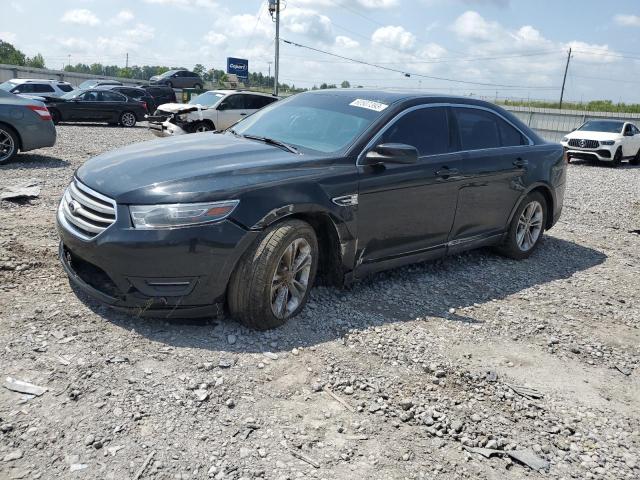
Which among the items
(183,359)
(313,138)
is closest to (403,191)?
(313,138)

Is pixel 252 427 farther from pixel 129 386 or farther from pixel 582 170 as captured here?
pixel 582 170

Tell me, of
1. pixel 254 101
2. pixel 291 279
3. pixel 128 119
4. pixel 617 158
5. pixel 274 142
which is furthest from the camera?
pixel 128 119

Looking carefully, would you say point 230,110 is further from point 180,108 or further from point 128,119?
point 128,119

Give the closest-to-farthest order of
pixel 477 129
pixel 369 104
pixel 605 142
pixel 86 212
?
pixel 86 212, pixel 369 104, pixel 477 129, pixel 605 142

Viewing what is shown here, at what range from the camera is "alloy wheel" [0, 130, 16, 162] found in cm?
1011

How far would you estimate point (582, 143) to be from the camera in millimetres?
19250

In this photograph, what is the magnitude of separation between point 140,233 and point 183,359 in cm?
80

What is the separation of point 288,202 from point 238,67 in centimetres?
3775

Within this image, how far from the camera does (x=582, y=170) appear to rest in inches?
712

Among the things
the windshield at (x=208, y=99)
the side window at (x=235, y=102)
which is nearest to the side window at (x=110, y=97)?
the windshield at (x=208, y=99)

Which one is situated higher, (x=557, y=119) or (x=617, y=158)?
(x=557, y=119)

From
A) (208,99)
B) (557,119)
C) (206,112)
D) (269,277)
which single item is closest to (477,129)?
(269,277)

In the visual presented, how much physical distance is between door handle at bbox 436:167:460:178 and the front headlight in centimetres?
223

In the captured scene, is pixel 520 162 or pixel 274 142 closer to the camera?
pixel 274 142
